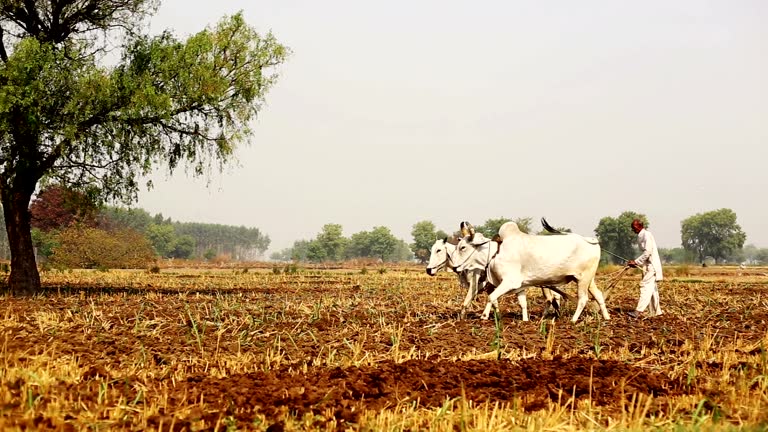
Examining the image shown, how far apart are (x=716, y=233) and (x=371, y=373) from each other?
515 ft

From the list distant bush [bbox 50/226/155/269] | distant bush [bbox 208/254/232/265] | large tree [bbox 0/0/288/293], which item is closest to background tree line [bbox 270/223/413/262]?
distant bush [bbox 208/254/232/265]

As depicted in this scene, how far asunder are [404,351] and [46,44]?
1363 cm

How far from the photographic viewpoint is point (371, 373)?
7535 millimetres

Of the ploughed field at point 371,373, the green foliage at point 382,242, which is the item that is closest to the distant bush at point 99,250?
the ploughed field at point 371,373

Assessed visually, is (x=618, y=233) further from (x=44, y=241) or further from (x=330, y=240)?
(x=44, y=241)

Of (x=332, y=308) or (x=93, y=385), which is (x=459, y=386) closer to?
(x=93, y=385)

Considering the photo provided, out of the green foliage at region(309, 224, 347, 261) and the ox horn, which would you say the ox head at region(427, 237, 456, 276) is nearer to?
the ox horn

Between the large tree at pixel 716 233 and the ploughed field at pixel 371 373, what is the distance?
147742 millimetres

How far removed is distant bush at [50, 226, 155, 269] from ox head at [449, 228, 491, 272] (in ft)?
105

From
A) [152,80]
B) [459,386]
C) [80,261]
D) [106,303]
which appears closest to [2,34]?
[152,80]

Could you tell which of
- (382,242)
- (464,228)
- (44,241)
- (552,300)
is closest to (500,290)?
(464,228)

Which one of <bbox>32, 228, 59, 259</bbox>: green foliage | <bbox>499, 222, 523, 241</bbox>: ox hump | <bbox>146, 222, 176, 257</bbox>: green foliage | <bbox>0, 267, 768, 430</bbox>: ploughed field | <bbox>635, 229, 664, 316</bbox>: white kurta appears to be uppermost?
<bbox>146, 222, 176, 257</bbox>: green foliage

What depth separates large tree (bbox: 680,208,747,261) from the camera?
146625mm

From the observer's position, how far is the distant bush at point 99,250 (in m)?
42.4
